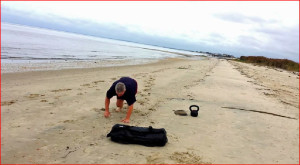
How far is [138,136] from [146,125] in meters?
1.25

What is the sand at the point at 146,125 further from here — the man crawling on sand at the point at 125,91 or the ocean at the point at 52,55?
the ocean at the point at 52,55

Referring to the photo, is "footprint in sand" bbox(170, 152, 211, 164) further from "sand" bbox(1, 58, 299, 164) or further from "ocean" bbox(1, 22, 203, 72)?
"ocean" bbox(1, 22, 203, 72)

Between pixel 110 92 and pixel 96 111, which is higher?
pixel 110 92

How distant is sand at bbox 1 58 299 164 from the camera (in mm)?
4600

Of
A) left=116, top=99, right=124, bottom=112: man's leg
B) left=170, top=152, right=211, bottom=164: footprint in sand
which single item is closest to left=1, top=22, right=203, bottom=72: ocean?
left=116, top=99, right=124, bottom=112: man's leg

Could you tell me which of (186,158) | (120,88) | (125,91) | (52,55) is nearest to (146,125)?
(125,91)

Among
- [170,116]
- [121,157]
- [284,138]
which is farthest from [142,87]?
[121,157]

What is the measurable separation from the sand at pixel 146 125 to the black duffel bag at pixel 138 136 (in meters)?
0.12

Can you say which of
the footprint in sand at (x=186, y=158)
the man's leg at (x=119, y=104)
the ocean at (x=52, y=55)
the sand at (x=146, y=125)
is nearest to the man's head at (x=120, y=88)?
the sand at (x=146, y=125)

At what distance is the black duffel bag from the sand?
12 cm

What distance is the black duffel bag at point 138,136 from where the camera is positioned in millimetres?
4977

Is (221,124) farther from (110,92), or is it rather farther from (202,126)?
(110,92)

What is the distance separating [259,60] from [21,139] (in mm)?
47638

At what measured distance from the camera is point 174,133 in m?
5.82
